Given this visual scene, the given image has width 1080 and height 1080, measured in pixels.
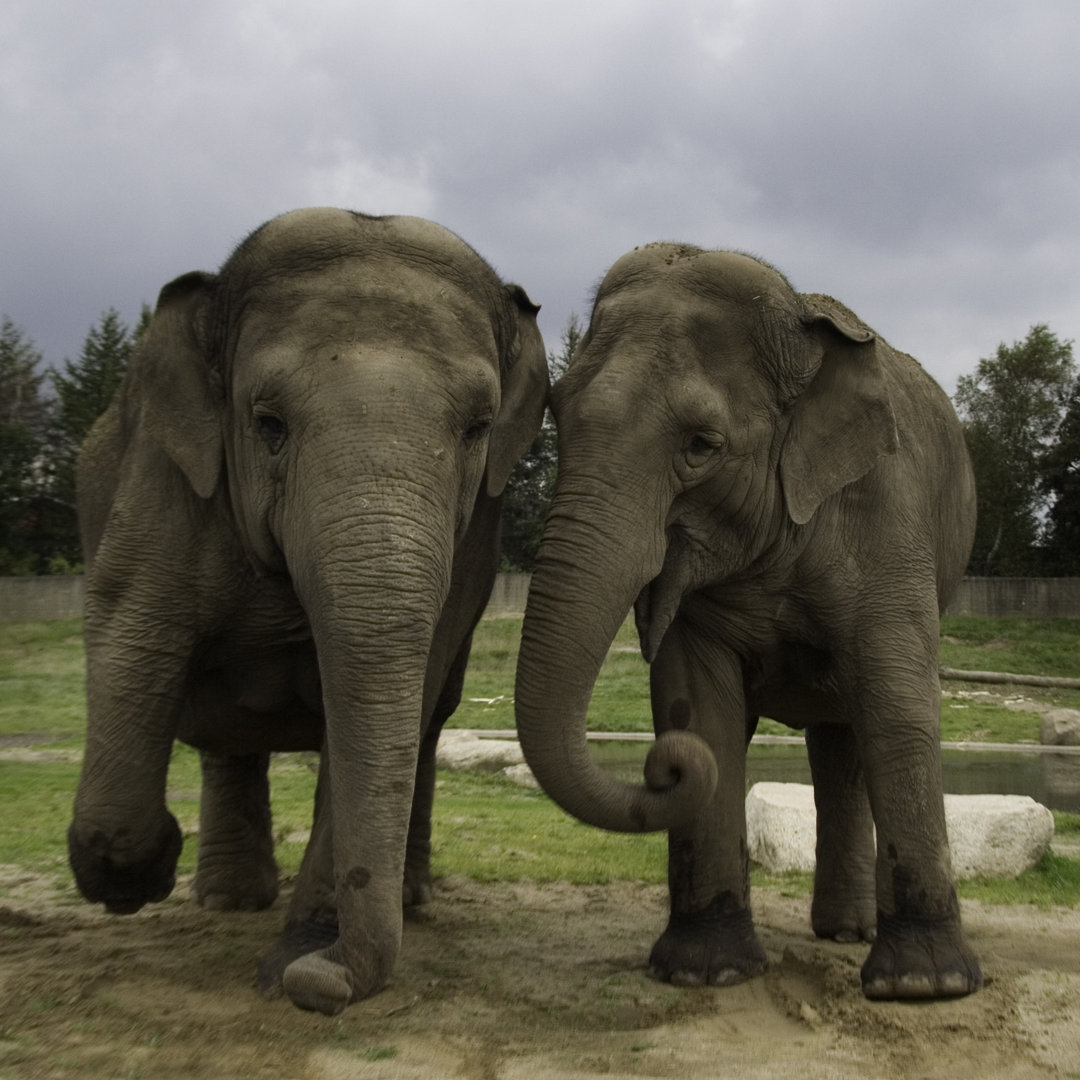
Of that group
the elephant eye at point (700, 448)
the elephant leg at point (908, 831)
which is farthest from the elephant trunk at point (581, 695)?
the elephant leg at point (908, 831)

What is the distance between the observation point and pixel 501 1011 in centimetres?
561

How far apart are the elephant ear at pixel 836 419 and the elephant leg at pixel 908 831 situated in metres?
0.71

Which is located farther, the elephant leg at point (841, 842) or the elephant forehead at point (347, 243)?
the elephant leg at point (841, 842)

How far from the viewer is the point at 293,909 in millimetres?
5590

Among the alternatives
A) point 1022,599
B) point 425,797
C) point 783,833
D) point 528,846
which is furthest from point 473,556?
point 1022,599

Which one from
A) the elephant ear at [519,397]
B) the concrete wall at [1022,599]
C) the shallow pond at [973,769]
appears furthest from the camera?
the concrete wall at [1022,599]

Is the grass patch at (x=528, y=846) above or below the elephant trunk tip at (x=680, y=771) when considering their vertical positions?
below

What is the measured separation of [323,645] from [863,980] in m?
2.73

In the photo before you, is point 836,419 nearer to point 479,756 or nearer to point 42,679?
point 479,756

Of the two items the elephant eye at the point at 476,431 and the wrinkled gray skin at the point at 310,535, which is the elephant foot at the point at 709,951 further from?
the elephant eye at the point at 476,431

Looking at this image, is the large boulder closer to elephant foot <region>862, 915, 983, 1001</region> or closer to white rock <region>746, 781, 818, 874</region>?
white rock <region>746, 781, 818, 874</region>

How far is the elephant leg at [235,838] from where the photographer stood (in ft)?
25.5

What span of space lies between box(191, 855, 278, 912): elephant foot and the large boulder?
3.22 m

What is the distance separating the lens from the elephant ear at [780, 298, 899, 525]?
621cm
